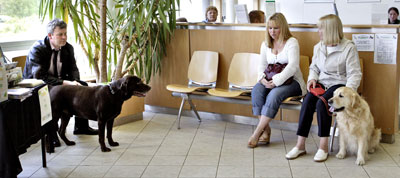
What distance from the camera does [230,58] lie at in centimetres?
513

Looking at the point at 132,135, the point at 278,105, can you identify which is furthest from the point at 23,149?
the point at 278,105

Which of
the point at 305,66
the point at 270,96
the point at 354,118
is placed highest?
the point at 305,66

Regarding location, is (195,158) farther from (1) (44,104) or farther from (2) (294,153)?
(1) (44,104)

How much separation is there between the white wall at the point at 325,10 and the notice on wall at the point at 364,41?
3.72 meters

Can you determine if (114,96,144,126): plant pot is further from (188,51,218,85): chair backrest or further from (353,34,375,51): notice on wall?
(353,34,375,51): notice on wall

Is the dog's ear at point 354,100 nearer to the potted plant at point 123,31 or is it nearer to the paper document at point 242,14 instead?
the paper document at point 242,14

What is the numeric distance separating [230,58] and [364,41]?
146 cm

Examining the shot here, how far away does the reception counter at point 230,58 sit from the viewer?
4309 mm

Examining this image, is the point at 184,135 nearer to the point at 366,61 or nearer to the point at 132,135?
the point at 132,135

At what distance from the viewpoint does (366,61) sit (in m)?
4.36

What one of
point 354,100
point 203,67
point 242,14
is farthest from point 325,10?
point 354,100

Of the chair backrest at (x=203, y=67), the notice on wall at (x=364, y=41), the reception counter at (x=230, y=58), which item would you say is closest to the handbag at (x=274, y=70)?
the reception counter at (x=230, y=58)

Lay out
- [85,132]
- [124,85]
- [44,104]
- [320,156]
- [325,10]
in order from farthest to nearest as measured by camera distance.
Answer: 1. [325,10]
2. [85,132]
3. [124,85]
4. [320,156]
5. [44,104]

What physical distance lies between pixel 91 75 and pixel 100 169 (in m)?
2.56
